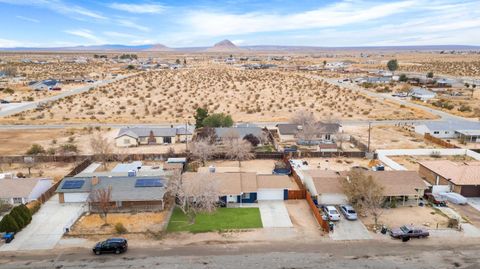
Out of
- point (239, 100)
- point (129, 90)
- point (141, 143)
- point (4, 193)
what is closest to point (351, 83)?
point (239, 100)

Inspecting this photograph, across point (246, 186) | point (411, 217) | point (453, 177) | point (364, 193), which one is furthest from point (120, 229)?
point (453, 177)

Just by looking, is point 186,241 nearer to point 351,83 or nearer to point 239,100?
point 239,100

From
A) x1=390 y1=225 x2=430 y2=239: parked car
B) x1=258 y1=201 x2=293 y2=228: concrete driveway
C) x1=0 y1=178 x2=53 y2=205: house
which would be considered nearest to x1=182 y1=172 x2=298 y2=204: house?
x1=258 y1=201 x2=293 y2=228: concrete driveway

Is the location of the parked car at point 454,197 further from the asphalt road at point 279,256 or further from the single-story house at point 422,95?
the single-story house at point 422,95

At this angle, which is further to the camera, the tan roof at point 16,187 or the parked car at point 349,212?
the tan roof at point 16,187

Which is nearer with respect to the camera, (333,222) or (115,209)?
(333,222)

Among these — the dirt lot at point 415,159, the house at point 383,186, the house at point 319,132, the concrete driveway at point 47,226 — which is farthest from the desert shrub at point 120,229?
the dirt lot at point 415,159
